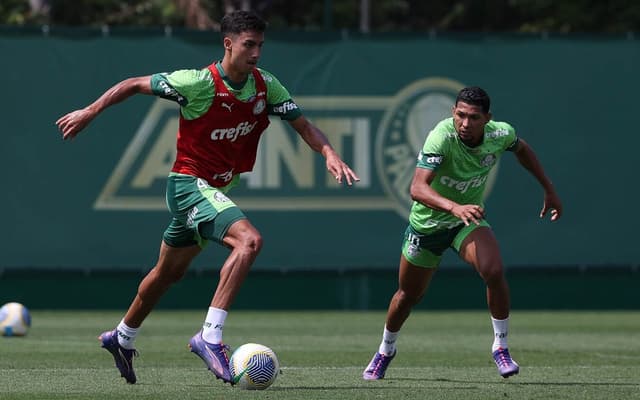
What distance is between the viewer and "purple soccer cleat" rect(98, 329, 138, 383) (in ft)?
32.9

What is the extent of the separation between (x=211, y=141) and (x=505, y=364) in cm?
270

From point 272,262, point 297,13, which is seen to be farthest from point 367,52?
point 297,13

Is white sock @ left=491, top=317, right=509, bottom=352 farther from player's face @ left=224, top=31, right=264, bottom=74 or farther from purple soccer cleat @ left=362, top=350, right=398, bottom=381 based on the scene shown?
player's face @ left=224, top=31, right=264, bottom=74

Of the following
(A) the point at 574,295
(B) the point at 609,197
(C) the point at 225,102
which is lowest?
(A) the point at 574,295

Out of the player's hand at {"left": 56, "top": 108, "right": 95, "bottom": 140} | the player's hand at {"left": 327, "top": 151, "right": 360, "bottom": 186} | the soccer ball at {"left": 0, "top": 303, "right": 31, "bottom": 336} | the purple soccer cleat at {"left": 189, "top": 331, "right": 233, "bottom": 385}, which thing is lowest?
the soccer ball at {"left": 0, "top": 303, "right": 31, "bottom": 336}

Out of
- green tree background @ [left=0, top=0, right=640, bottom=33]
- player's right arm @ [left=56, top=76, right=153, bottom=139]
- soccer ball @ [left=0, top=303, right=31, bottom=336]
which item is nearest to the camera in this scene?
player's right arm @ [left=56, top=76, right=153, bottom=139]

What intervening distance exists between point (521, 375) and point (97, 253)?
9.22m

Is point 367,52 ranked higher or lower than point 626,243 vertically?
higher

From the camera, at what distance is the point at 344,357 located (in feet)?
41.9

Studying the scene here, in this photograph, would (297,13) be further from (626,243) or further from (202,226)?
(202,226)

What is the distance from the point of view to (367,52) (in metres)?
19.5

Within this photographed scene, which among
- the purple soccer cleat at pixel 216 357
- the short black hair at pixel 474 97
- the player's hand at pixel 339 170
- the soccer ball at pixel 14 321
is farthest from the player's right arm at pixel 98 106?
the soccer ball at pixel 14 321

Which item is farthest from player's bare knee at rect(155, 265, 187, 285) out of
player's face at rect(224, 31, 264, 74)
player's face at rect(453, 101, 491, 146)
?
player's face at rect(453, 101, 491, 146)

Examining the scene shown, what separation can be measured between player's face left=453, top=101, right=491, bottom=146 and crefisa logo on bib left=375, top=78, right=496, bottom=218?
28.2ft
